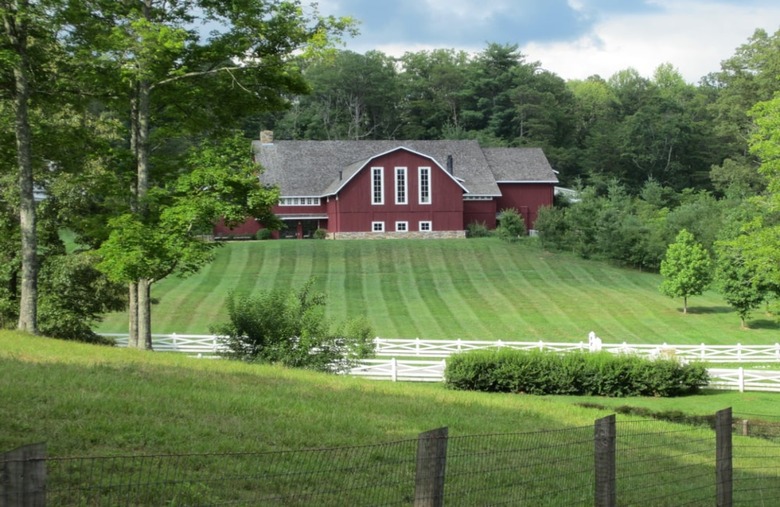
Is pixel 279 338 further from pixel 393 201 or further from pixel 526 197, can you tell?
pixel 526 197

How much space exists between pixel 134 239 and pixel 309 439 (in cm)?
1273

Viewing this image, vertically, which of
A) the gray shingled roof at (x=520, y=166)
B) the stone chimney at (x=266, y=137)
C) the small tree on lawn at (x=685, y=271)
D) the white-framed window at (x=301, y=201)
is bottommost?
the small tree on lawn at (x=685, y=271)

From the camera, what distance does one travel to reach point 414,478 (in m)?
8.80

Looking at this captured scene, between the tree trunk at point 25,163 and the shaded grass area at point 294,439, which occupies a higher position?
the tree trunk at point 25,163

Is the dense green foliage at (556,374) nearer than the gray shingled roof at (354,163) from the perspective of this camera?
Yes

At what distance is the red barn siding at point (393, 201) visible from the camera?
6644 cm

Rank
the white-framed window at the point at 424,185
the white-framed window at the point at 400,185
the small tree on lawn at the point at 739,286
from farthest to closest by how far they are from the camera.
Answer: the white-framed window at the point at 424,185
the white-framed window at the point at 400,185
the small tree on lawn at the point at 739,286

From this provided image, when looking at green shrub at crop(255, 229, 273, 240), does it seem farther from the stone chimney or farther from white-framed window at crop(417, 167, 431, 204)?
the stone chimney

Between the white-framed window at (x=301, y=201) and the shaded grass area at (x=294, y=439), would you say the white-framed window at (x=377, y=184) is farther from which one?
the shaded grass area at (x=294, y=439)

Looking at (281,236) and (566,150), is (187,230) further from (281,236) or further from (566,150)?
(566,150)

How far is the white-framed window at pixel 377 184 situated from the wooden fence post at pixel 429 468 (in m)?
61.0

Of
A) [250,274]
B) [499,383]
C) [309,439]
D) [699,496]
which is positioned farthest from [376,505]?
[250,274]

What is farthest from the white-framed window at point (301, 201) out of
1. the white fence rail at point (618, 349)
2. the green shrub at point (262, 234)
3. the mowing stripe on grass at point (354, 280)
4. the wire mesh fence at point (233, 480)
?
the wire mesh fence at point (233, 480)

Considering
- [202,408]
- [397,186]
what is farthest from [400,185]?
[202,408]
